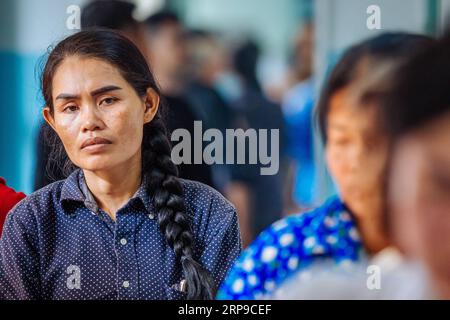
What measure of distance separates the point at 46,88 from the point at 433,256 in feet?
3.67

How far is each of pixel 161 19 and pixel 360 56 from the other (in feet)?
1.79

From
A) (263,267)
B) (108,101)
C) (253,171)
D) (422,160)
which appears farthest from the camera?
(253,171)

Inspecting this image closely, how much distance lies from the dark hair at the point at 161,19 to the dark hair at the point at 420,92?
61cm

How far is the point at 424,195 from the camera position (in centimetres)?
238

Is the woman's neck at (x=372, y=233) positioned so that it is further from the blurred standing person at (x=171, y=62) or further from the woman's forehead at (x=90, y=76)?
the woman's forehead at (x=90, y=76)

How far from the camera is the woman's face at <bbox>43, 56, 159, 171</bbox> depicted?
2551 mm

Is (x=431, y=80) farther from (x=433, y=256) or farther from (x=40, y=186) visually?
(x=40, y=186)

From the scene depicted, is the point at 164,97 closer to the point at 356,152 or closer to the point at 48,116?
the point at 48,116

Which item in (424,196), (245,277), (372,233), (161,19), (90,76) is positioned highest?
(161,19)

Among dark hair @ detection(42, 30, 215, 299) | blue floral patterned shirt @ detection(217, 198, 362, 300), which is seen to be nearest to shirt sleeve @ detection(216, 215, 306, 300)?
blue floral patterned shirt @ detection(217, 198, 362, 300)

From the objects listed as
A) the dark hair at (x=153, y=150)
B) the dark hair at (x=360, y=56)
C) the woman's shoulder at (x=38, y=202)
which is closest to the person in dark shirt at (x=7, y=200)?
the woman's shoulder at (x=38, y=202)

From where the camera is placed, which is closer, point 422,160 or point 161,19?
point 422,160
